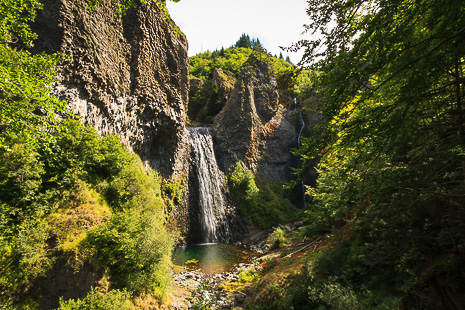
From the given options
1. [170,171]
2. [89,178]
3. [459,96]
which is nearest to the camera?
[459,96]

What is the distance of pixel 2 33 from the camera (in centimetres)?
489

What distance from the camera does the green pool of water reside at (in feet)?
44.0

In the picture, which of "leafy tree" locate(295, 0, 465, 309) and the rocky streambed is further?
the rocky streambed

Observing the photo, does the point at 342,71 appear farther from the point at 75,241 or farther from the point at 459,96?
the point at 75,241

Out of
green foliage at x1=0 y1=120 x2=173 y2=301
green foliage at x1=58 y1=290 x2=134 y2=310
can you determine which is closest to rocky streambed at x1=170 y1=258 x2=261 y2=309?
green foliage at x1=0 y1=120 x2=173 y2=301

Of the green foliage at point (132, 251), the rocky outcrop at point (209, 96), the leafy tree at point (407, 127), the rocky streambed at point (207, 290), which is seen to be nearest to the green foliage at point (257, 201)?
the rocky streambed at point (207, 290)

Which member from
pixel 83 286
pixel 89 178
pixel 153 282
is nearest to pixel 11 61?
pixel 89 178

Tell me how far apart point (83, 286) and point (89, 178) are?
450 cm

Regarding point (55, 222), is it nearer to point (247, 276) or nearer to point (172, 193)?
point (247, 276)

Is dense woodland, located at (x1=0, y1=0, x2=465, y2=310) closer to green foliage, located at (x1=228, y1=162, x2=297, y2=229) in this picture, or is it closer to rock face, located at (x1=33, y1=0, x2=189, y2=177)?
rock face, located at (x1=33, y1=0, x2=189, y2=177)

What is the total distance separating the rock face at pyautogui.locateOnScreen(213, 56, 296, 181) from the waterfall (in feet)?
7.98

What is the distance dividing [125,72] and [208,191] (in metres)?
14.3

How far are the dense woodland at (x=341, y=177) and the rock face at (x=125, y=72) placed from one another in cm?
371

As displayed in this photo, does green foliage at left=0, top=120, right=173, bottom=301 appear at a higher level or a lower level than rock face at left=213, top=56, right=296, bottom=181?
lower
